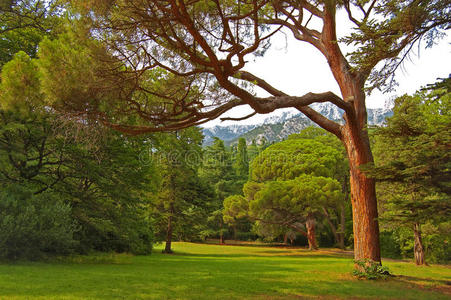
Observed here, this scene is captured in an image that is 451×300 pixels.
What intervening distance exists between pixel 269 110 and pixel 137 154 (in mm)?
8363

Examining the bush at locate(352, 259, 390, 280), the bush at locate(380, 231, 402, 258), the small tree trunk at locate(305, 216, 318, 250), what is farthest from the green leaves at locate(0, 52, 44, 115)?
the bush at locate(380, 231, 402, 258)

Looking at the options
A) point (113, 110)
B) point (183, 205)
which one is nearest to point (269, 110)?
point (113, 110)

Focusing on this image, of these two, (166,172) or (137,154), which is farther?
(166,172)

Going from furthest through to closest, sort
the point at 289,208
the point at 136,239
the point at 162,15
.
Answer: the point at 289,208
the point at 136,239
the point at 162,15

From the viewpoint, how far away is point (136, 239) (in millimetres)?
15695

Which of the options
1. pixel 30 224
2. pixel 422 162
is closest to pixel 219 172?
pixel 30 224

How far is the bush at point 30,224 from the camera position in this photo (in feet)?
29.9

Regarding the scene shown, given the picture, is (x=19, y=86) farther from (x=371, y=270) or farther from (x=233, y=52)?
(x=371, y=270)

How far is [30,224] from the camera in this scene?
931cm

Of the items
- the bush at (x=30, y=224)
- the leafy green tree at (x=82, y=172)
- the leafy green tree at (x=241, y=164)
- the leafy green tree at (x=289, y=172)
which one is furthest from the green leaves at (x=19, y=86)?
the leafy green tree at (x=241, y=164)

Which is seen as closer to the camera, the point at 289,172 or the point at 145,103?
the point at 145,103

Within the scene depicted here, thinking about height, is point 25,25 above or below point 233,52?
above

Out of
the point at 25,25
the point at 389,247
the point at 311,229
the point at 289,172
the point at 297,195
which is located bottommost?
the point at 389,247

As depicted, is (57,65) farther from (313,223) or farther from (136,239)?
(313,223)
